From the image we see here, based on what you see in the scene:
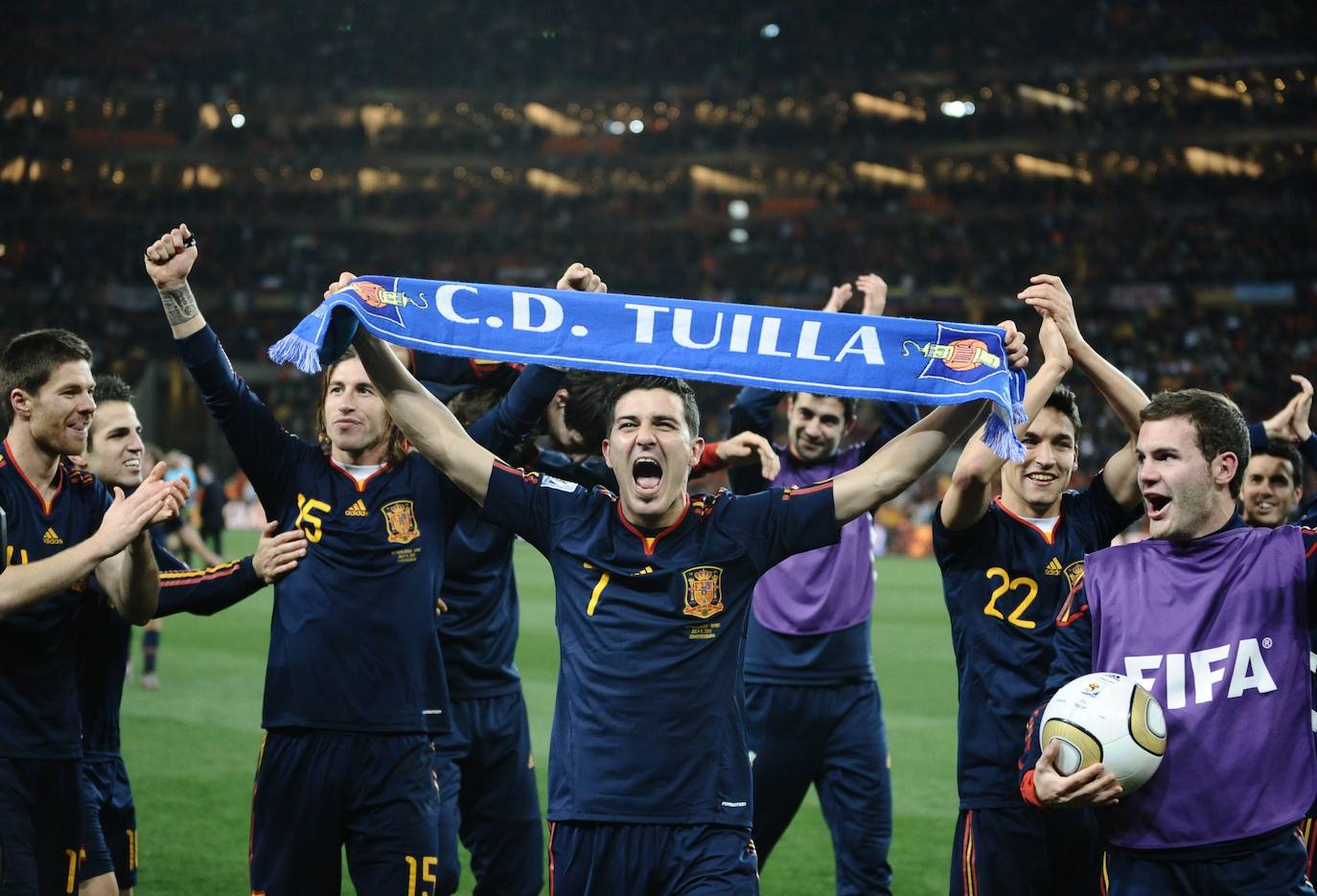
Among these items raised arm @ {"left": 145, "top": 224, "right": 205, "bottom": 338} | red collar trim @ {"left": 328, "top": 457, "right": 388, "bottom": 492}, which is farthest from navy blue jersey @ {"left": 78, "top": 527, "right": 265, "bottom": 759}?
raised arm @ {"left": 145, "top": 224, "right": 205, "bottom": 338}

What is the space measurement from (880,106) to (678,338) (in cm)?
4881

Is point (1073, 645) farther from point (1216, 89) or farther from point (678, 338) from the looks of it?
point (1216, 89)

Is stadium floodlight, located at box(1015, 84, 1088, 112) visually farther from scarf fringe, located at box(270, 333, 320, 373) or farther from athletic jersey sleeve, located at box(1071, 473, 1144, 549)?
scarf fringe, located at box(270, 333, 320, 373)

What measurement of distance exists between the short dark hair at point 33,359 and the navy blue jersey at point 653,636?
1668 millimetres

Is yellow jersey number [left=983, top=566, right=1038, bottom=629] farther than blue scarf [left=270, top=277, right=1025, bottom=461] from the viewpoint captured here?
Yes

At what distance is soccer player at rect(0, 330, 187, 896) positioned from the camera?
4.13 meters

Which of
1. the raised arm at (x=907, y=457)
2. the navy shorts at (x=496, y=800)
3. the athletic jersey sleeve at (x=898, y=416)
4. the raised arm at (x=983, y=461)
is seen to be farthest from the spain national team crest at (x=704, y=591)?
the navy shorts at (x=496, y=800)

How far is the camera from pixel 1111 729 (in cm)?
346

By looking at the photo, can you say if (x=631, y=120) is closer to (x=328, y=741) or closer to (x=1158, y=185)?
(x=1158, y=185)

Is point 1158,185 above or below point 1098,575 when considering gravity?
above

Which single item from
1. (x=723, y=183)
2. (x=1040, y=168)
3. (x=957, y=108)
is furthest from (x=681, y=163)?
(x=1040, y=168)

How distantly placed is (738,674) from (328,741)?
1391 mm

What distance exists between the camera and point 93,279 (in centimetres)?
4525

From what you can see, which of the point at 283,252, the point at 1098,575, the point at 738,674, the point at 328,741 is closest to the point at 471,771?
the point at 328,741
